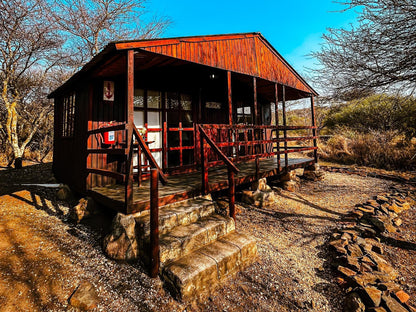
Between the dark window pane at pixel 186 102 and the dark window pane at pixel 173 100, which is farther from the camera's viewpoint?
the dark window pane at pixel 186 102

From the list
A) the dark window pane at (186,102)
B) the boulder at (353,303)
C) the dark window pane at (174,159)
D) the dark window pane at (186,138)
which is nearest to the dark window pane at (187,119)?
the dark window pane at (186,102)

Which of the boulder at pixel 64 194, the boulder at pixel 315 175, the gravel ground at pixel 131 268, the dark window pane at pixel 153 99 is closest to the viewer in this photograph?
the gravel ground at pixel 131 268

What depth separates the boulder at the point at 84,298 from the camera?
2102 millimetres

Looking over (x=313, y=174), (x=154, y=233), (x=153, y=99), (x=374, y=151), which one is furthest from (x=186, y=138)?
(x=374, y=151)

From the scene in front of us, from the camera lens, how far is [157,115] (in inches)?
226

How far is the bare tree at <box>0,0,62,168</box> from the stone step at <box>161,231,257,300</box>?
9.78m

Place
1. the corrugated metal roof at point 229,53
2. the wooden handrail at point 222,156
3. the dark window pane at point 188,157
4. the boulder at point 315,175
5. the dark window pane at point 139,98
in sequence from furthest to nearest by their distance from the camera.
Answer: the boulder at point 315,175
the dark window pane at point 188,157
the dark window pane at point 139,98
the corrugated metal roof at point 229,53
the wooden handrail at point 222,156

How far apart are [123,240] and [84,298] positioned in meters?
0.71

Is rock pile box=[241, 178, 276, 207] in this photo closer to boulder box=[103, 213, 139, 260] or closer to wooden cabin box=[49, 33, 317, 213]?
wooden cabin box=[49, 33, 317, 213]

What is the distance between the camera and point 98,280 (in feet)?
7.99

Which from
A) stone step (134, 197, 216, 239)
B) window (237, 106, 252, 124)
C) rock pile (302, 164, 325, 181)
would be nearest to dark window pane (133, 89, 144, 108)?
stone step (134, 197, 216, 239)

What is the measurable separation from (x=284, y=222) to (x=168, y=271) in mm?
2788

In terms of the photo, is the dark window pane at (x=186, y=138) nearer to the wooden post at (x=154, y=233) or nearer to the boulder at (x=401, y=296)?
Answer: the wooden post at (x=154, y=233)

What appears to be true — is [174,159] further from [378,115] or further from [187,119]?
[378,115]
